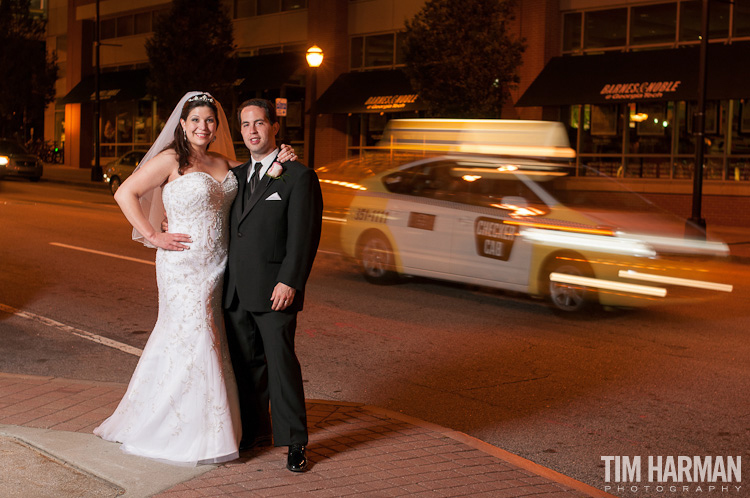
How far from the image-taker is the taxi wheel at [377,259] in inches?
446

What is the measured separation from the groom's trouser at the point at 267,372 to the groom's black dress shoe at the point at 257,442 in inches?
0.5

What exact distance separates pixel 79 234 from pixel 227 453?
41.4 ft

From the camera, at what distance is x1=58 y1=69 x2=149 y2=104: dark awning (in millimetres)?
37438

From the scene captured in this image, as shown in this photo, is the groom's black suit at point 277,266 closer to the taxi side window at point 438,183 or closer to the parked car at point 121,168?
the taxi side window at point 438,183

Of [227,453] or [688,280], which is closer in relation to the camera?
[227,453]

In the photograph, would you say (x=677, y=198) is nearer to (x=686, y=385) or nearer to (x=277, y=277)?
(x=686, y=385)

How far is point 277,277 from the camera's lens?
4547 mm

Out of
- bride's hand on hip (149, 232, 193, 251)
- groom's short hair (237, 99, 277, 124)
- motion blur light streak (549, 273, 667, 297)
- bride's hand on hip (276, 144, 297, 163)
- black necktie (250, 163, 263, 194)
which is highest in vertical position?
groom's short hair (237, 99, 277, 124)

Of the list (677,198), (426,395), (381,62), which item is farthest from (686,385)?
(381,62)

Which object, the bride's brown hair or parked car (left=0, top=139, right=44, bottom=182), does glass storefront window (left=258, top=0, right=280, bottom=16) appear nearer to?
parked car (left=0, top=139, right=44, bottom=182)

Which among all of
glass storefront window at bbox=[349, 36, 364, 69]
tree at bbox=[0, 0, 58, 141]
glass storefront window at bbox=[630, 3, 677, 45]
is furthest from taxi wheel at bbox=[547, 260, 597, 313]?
tree at bbox=[0, 0, 58, 141]

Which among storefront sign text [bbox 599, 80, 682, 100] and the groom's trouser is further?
storefront sign text [bbox 599, 80, 682, 100]

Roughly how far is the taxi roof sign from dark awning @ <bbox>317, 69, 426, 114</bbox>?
1275 cm

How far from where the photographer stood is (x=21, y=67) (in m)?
41.8
